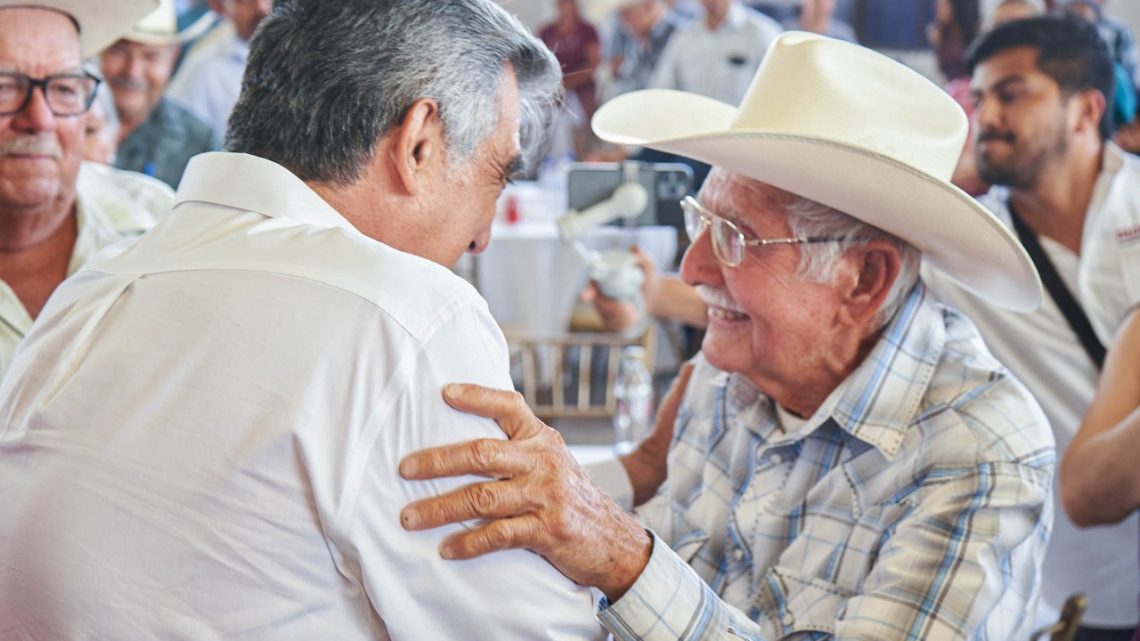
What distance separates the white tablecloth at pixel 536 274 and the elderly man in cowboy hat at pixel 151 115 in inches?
46.6

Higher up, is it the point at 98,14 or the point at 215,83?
the point at 98,14

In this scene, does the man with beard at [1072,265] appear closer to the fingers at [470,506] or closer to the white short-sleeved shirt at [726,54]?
the fingers at [470,506]

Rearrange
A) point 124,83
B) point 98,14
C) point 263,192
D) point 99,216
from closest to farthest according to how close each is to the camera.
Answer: point 263,192 → point 98,14 → point 99,216 → point 124,83

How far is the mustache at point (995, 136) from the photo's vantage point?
105 inches

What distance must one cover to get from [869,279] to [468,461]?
2.58ft

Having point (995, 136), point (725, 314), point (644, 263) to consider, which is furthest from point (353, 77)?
point (995, 136)

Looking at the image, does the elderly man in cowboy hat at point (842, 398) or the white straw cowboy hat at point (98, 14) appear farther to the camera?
the white straw cowboy hat at point (98, 14)

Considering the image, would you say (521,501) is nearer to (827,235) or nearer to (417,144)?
(417,144)

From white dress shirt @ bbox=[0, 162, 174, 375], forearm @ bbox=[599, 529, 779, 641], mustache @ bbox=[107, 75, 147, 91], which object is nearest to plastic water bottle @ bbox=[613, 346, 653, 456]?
white dress shirt @ bbox=[0, 162, 174, 375]

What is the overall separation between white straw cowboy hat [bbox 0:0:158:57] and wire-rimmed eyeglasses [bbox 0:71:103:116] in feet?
0.35

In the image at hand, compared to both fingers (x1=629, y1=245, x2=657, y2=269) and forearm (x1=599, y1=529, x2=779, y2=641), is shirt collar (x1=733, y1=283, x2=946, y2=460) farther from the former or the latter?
fingers (x1=629, y1=245, x2=657, y2=269)

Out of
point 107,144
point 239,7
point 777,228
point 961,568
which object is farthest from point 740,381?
point 239,7

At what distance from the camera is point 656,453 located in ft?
6.60

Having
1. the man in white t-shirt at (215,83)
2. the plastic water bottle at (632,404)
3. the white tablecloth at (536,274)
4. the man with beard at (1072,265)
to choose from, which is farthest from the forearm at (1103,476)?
the man in white t-shirt at (215,83)
